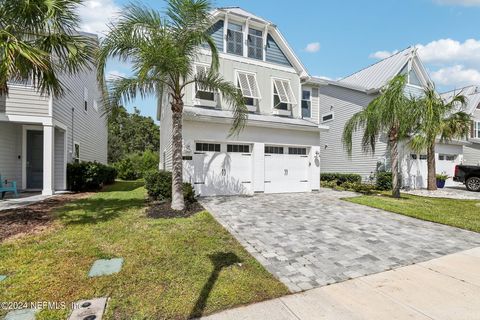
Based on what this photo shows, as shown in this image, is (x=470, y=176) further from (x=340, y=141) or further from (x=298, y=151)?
(x=298, y=151)

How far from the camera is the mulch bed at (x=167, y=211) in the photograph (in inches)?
289

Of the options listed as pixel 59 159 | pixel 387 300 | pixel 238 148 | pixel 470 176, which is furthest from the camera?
pixel 470 176

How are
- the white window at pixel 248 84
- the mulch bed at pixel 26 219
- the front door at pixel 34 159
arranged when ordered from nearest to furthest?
the mulch bed at pixel 26 219
the front door at pixel 34 159
the white window at pixel 248 84

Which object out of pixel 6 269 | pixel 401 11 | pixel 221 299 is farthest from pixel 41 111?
pixel 401 11

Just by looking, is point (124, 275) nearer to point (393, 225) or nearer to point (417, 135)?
point (393, 225)

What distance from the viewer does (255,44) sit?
13555mm

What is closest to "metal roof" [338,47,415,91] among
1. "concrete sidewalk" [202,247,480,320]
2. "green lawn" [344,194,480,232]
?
"green lawn" [344,194,480,232]

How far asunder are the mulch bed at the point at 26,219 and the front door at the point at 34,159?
14.5 feet

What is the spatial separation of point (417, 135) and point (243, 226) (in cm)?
1105

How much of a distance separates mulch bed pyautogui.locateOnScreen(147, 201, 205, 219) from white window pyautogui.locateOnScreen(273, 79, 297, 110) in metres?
7.37

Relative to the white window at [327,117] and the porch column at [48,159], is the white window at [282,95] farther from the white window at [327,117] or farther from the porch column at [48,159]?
the porch column at [48,159]

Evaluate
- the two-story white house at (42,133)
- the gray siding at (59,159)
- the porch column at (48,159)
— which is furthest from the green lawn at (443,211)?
the gray siding at (59,159)

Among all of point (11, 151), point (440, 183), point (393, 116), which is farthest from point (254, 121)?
point (440, 183)

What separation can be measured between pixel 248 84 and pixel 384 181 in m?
10.3
